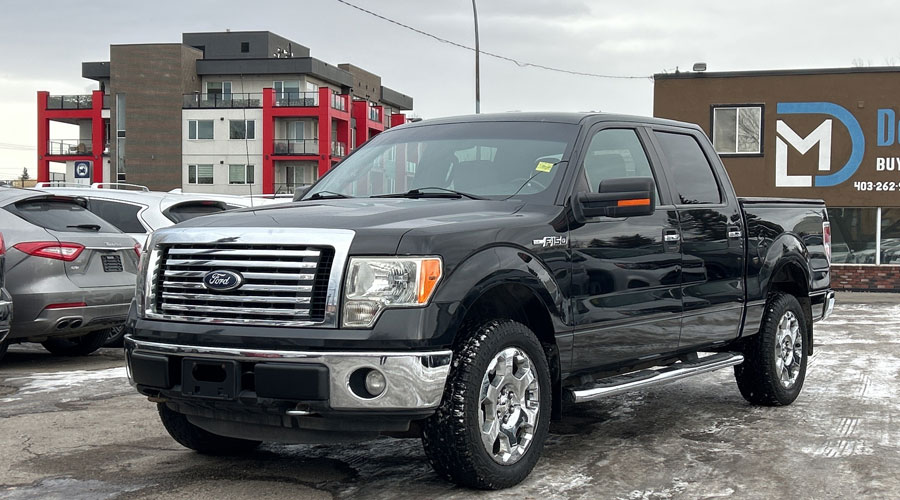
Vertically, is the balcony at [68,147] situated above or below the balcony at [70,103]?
below

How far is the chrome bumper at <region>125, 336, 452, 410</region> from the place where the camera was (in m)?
4.54

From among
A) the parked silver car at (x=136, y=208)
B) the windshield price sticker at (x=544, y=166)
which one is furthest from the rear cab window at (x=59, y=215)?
the windshield price sticker at (x=544, y=166)

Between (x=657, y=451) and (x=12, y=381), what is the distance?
5348 mm

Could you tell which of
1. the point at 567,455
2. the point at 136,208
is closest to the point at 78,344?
the point at 136,208

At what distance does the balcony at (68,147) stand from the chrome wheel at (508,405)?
75257mm

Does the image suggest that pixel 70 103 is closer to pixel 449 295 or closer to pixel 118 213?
pixel 118 213

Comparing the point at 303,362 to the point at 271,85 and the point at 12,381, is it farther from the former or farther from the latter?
the point at 271,85

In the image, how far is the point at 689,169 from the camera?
23.1 feet

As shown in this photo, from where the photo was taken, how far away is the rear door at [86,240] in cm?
923

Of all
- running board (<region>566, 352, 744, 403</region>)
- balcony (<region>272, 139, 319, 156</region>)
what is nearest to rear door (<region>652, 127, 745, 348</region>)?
running board (<region>566, 352, 744, 403</region>)

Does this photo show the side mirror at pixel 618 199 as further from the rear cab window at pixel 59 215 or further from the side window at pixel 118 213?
A: the side window at pixel 118 213

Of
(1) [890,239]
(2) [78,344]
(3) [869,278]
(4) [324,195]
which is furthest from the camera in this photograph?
(1) [890,239]

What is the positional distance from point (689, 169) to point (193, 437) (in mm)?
3550

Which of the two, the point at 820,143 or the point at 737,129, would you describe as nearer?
the point at 820,143
